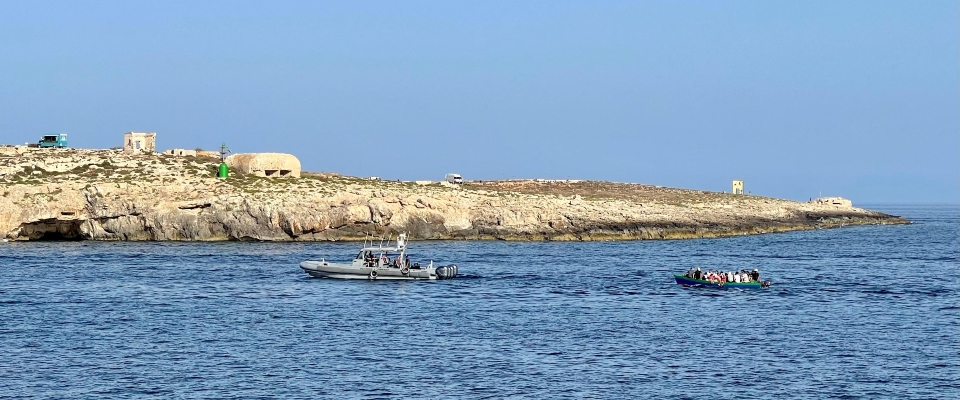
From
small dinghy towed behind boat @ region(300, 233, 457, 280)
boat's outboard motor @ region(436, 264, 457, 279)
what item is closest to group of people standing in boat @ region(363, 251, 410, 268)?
small dinghy towed behind boat @ region(300, 233, 457, 280)

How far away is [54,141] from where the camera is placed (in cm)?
15612

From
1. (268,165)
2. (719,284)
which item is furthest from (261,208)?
(719,284)

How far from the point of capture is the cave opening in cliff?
4727 inches

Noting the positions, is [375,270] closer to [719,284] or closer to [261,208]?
[719,284]

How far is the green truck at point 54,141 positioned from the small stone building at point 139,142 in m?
8.60

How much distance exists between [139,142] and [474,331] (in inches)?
4305

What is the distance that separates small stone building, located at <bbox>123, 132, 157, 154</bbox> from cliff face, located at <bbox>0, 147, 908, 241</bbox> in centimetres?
678

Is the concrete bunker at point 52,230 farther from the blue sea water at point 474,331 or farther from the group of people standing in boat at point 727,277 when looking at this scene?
the group of people standing in boat at point 727,277

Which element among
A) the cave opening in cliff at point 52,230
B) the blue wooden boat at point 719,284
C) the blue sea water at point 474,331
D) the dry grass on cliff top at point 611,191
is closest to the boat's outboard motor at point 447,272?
the blue sea water at point 474,331

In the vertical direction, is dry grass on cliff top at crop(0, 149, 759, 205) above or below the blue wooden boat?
above

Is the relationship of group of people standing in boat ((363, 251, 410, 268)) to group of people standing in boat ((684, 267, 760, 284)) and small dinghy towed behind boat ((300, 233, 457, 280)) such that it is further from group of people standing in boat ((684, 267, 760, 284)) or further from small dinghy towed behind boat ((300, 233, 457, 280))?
group of people standing in boat ((684, 267, 760, 284))

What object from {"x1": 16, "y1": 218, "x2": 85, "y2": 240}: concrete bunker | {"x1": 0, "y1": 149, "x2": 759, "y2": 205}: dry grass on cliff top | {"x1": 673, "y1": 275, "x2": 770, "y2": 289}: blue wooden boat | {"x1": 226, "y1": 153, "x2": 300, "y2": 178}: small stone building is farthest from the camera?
{"x1": 226, "y1": 153, "x2": 300, "y2": 178}: small stone building

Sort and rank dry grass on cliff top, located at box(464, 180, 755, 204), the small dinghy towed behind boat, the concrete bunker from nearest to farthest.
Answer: the small dinghy towed behind boat → the concrete bunker → dry grass on cliff top, located at box(464, 180, 755, 204)

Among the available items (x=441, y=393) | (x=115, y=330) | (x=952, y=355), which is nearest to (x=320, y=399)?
(x=441, y=393)
